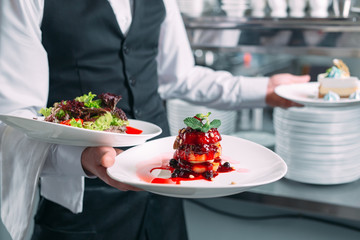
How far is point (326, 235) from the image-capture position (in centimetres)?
201

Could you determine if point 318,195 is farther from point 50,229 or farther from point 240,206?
point 50,229

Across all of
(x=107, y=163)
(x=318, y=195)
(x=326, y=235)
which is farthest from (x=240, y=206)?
(x=107, y=163)

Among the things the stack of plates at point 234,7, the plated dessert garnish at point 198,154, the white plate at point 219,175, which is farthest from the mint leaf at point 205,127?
the stack of plates at point 234,7

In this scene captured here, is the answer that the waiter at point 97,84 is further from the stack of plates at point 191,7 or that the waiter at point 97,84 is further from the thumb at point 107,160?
the stack of plates at point 191,7

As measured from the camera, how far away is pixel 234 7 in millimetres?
2070

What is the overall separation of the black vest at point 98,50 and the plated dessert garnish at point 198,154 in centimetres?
44

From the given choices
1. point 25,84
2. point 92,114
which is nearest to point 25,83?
point 25,84

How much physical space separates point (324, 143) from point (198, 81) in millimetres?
565

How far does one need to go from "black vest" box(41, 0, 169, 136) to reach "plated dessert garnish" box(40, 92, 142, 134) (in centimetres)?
19

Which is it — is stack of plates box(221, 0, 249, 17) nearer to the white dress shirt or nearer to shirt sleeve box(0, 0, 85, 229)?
the white dress shirt

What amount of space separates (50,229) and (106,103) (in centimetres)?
57

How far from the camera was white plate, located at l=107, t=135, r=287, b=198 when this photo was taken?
2.80ft

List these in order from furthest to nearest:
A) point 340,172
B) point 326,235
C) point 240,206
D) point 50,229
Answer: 1. point 240,206
2. point 326,235
3. point 340,172
4. point 50,229

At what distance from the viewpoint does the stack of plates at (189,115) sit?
2.10m
